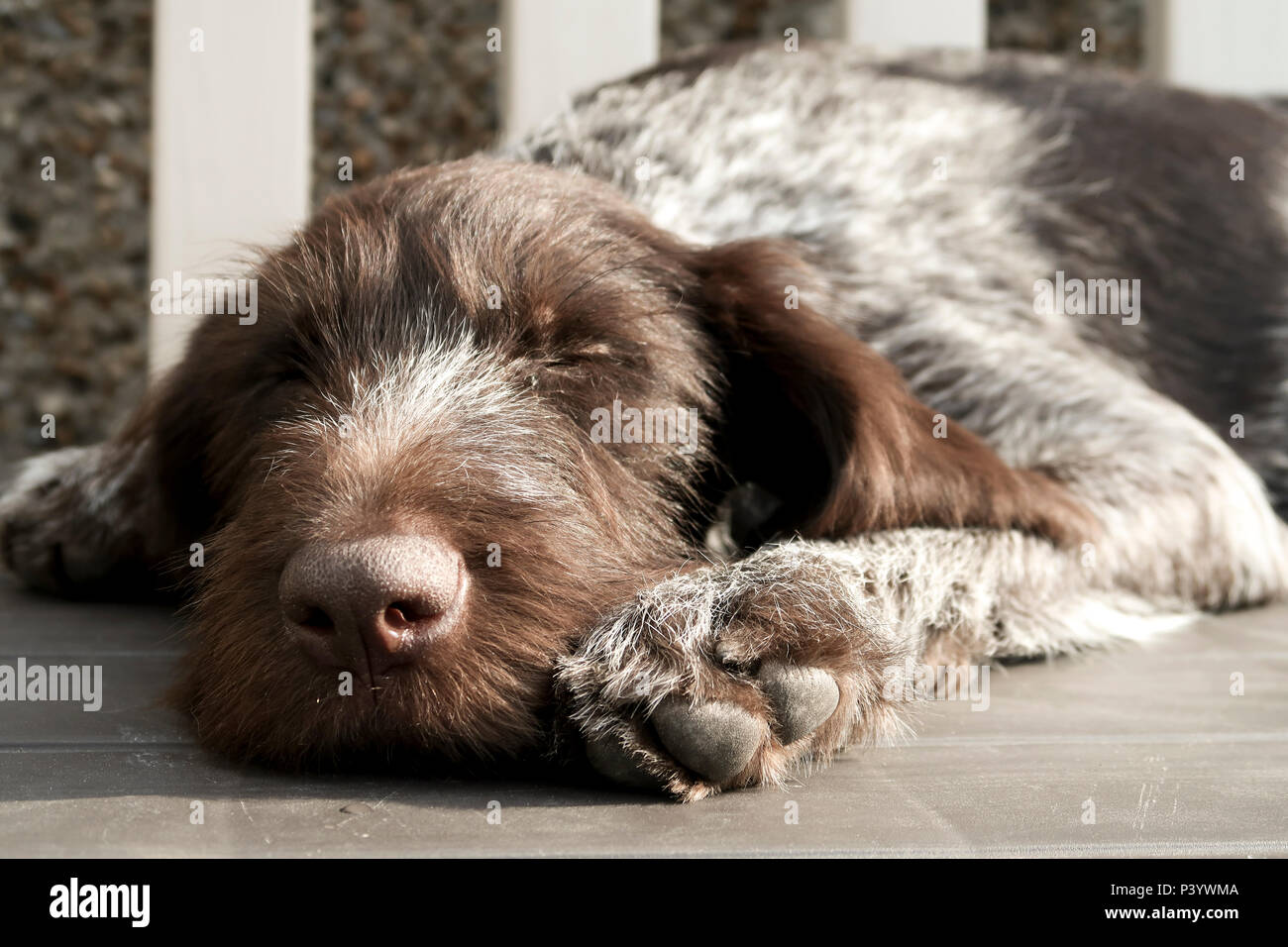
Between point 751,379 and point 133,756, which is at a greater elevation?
point 751,379

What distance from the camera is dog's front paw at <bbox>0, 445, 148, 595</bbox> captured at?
334 cm

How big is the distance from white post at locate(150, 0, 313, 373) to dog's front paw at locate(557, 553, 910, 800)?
11.2 feet

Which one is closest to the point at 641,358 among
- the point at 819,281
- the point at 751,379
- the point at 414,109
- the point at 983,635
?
the point at 751,379

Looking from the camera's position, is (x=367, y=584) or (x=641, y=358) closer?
(x=367, y=584)

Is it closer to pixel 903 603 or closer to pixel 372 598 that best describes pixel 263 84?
pixel 903 603

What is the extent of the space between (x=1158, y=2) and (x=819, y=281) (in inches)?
134

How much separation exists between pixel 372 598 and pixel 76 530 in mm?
1935

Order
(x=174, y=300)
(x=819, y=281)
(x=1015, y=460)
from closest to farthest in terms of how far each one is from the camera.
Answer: (x=819, y=281), (x=1015, y=460), (x=174, y=300)

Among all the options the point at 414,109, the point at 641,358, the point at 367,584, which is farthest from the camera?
the point at 414,109

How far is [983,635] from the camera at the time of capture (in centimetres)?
272

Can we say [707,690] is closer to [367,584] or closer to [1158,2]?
[367,584]
